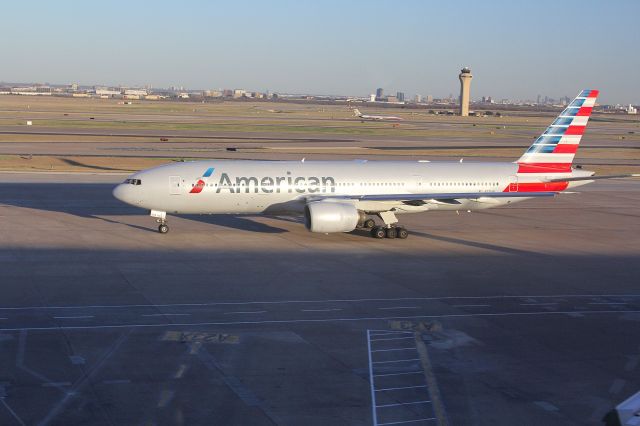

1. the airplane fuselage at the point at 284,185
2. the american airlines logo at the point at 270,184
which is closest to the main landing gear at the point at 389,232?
the airplane fuselage at the point at 284,185

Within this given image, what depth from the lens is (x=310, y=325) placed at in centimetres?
2178

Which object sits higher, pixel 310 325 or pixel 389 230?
pixel 389 230

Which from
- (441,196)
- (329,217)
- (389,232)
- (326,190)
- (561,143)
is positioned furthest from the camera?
(561,143)

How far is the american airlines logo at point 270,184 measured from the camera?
Answer: 3543 cm

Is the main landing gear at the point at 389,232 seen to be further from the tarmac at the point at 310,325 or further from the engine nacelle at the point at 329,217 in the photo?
the engine nacelle at the point at 329,217

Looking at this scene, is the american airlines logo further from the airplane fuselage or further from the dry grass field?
the dry grass field

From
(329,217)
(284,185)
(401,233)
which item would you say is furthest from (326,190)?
(401,233)

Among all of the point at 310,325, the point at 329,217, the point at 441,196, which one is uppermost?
the point at 441,196

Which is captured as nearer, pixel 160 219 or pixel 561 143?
pixel 160 219

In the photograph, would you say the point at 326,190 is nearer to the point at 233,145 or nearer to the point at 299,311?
the point at 299,311

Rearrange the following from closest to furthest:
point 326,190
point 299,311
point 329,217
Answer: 1. point 299,311
2. point 329,217
3. point 326,190

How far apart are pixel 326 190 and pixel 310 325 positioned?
15068 mm

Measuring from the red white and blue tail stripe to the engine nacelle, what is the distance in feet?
35.5

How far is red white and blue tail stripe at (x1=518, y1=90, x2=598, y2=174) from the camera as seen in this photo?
39875mm
